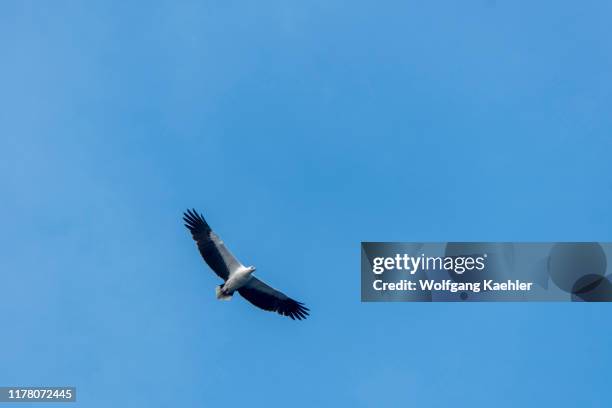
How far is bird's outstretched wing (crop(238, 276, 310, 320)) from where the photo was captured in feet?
109

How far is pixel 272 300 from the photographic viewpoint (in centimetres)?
3356

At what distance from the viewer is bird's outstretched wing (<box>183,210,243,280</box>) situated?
32281mm

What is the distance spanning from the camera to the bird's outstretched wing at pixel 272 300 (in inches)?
1312

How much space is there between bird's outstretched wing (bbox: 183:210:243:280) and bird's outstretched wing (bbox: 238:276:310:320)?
95 centimetres

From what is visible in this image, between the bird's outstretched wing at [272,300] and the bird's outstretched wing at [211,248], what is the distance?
950 mm

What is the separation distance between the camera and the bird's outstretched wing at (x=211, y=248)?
32281 mm

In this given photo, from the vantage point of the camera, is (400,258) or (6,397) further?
(400,258)

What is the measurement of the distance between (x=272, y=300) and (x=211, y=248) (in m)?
2.64

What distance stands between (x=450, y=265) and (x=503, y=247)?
1772 mm

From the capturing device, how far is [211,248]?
3253 centimetres

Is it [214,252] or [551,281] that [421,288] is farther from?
[214,252]

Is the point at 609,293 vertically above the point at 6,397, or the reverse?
the point at 609,293

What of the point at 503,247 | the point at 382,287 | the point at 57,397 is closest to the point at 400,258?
the point at 382,287

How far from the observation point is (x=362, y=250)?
33188 millimetres
